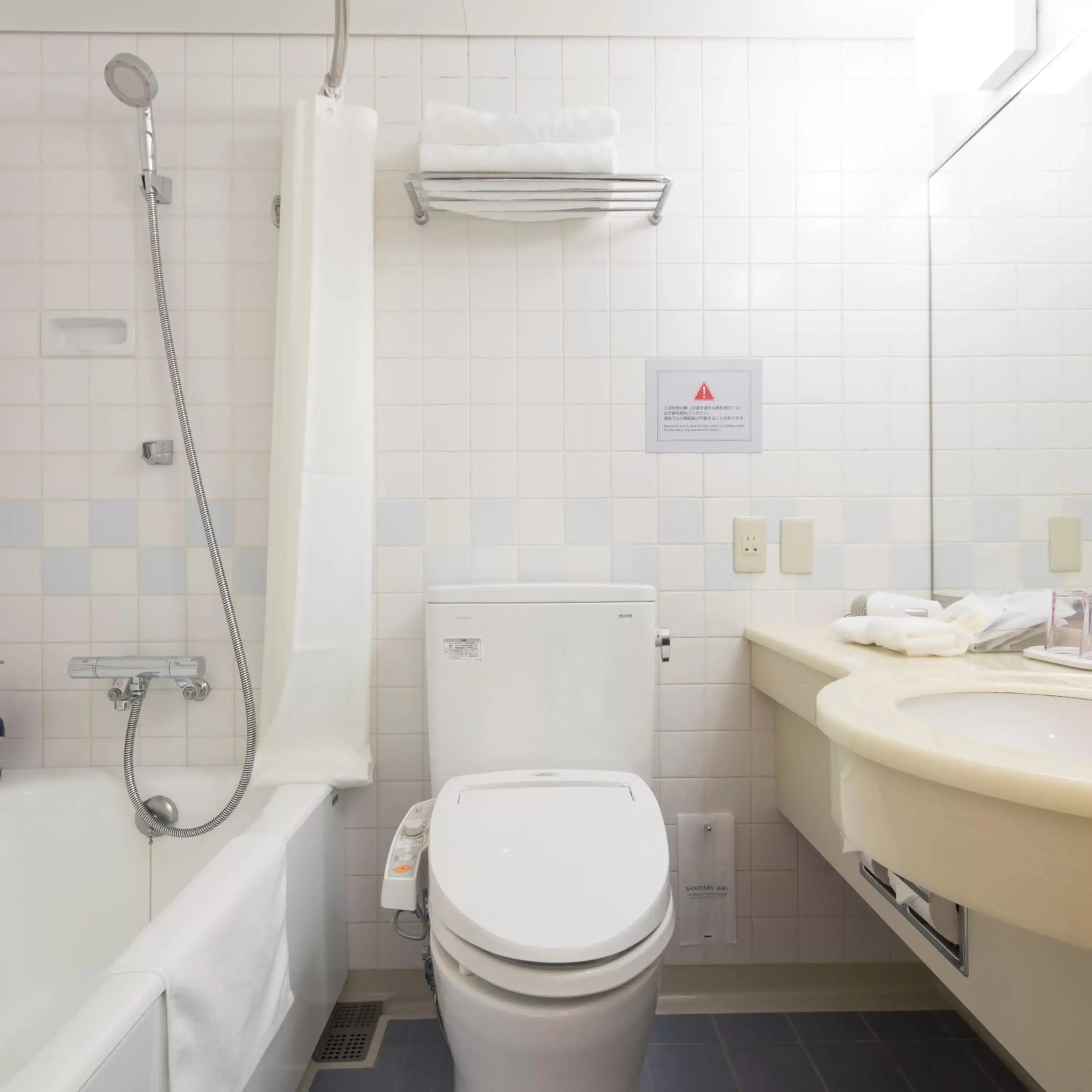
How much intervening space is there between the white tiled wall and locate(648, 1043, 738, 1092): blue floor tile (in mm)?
190

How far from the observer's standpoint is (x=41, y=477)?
155 centimetres

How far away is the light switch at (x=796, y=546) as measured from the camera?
1.58 m

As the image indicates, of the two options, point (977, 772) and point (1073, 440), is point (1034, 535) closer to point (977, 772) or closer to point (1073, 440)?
point (1073, 440)

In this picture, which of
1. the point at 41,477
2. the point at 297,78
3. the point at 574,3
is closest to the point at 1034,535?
the point at 574,3

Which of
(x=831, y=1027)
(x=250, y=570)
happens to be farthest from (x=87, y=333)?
(x=831, y=1027)

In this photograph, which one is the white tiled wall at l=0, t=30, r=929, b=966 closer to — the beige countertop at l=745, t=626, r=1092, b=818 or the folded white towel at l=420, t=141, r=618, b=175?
the folded white towel at l=420, t=141, r=618, b=175

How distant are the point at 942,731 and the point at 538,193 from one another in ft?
3.96

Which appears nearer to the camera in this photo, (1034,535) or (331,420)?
(1034,535)

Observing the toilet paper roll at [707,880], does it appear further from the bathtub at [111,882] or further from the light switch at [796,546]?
the bathtub at [111,882]

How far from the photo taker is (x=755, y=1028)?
1.48 meters

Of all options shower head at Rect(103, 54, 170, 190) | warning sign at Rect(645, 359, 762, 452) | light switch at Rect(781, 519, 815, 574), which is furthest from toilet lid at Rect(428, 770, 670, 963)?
shower head at Rect(103, 54, 170, 190)

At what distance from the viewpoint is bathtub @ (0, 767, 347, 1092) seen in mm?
1269

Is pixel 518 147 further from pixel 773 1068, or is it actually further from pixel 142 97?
pixel 773 1068

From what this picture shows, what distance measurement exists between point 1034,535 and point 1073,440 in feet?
0.59
